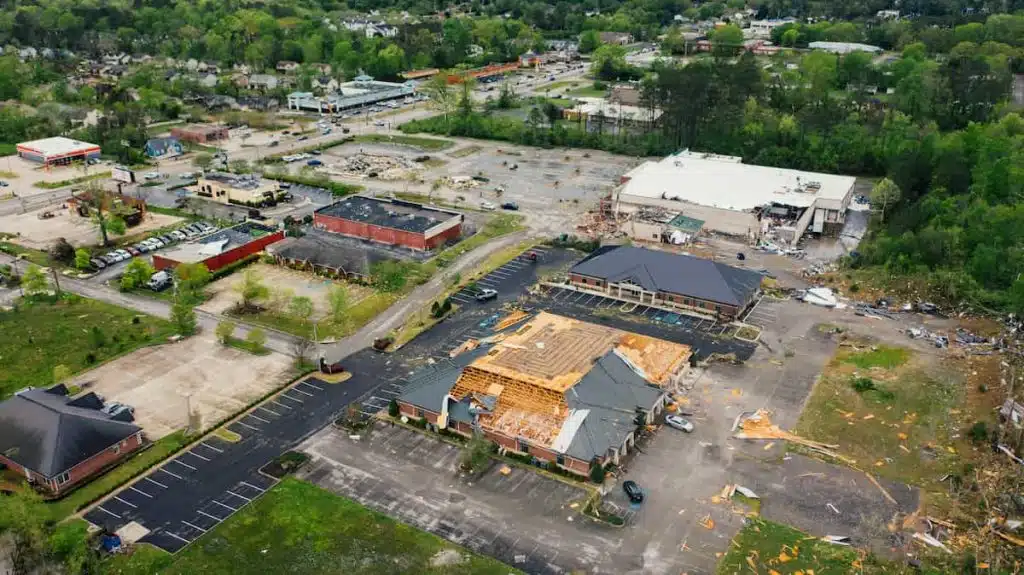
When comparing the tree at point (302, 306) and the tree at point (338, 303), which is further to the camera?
the tree at point (338, 303)

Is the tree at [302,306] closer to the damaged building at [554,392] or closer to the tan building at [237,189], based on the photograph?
the damaged building at [554,392]

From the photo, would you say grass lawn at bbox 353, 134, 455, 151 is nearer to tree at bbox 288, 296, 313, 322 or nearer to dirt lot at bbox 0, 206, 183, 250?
dirt lot at bbox 0, 206, 183, 250

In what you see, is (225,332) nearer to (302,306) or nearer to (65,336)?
(302,306)

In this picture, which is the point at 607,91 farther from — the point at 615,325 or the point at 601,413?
the point at 601,413

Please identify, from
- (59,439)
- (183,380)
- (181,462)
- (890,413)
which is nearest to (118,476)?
(181,462)

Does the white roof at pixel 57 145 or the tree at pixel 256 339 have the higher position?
the white roof at pixel 57 145

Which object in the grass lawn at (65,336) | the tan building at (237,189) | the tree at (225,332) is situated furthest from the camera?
the tan building at (237,189)

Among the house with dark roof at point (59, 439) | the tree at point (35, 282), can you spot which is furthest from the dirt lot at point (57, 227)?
the house with dark roof at point (59, 439)

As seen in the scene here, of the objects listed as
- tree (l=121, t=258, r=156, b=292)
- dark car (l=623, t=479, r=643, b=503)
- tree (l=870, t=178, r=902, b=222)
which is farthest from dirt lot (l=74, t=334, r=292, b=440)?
tree (l=870, t=178, r=902, b=222)

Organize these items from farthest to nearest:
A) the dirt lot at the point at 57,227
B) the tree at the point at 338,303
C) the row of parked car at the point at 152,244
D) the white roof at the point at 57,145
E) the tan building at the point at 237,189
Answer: the white roof at the point at 57,145 < the tan building at the point at 237,189 < the dirt lot at the point at 57,227 < the row of parked car at the point at 152,244 < the tree at the point at 338,303
